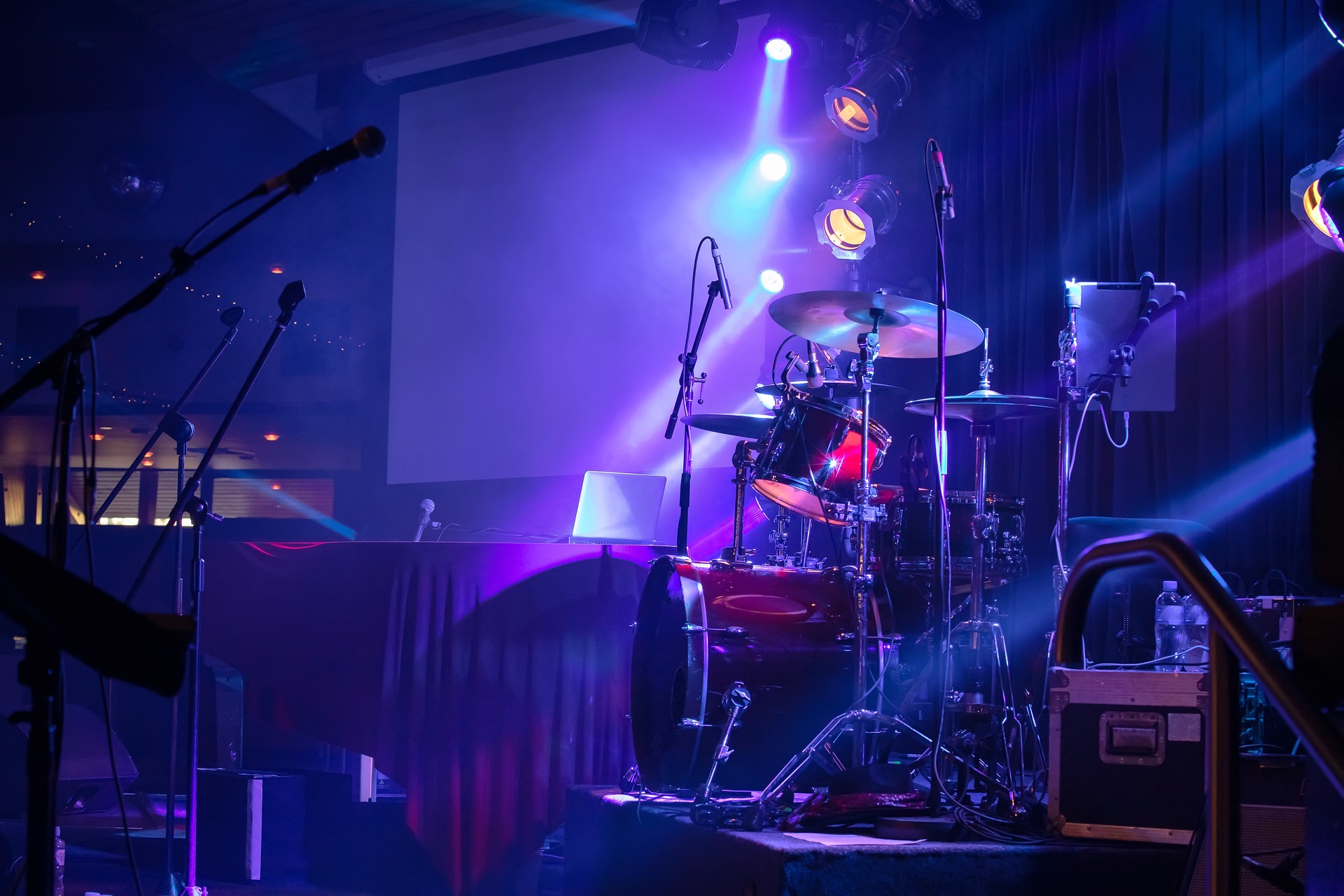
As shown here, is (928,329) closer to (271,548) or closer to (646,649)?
(646,649)

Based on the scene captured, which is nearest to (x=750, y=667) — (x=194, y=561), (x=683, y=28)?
(x=194, y=561)

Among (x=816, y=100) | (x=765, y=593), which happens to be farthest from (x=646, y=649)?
(x=816, y=100)

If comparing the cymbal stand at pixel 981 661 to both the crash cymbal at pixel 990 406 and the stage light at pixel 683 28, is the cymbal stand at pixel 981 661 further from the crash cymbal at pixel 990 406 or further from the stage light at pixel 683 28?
the stage light at pixel 683 28

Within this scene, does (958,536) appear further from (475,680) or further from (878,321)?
(475,680)

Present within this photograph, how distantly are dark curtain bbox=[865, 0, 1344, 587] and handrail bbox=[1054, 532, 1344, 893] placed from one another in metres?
3.96

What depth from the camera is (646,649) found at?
4129 millimetres

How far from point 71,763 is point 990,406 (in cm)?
358

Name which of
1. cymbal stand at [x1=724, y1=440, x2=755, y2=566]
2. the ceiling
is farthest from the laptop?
the ceiling

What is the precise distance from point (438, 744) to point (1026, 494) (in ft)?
10.1

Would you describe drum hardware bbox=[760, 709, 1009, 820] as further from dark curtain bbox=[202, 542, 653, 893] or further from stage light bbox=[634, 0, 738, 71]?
stage light bbox=[634, 0, 738, 71]

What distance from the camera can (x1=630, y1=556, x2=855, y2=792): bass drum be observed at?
358 cm

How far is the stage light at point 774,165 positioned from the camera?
22.0ft

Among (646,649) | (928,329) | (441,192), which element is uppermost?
(441,192)

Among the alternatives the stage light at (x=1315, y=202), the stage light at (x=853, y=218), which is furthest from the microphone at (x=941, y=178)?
the stage light at (x=853, y=218)
